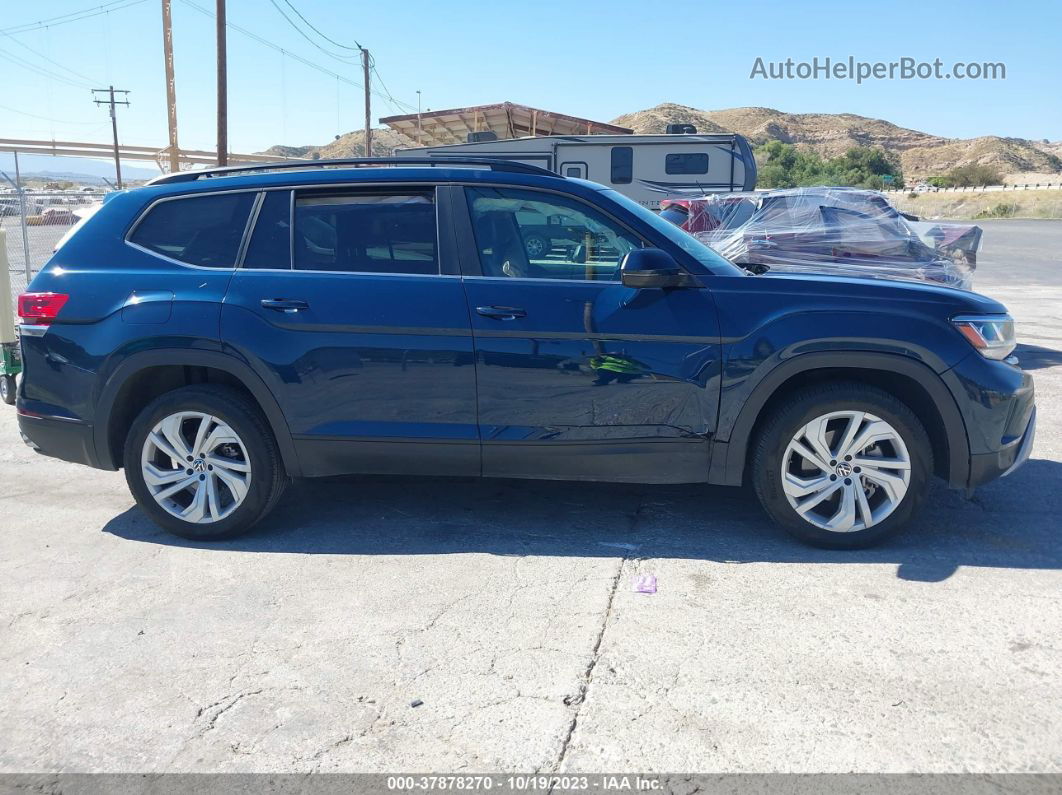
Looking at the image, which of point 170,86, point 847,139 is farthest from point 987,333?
point 847,139

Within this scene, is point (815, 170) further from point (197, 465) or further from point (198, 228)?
point (197, 465)

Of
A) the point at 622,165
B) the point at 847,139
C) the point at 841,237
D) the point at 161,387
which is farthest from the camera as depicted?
the point at 847,139

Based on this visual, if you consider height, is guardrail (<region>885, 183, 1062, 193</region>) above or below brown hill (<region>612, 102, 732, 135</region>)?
below

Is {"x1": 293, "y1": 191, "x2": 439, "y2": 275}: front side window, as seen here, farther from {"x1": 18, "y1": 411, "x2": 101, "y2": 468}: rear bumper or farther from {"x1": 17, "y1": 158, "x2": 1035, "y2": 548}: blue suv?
{"x1": 18, "y1": 411, "x2": 101, "y2": 468}: rear bumper

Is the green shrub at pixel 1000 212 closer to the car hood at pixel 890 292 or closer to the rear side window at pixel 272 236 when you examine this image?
the car hood at pixel 890 292

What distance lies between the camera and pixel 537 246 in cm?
449


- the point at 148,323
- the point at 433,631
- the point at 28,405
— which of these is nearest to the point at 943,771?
the point at 433,631

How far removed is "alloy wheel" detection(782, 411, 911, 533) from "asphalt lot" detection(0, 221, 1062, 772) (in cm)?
23

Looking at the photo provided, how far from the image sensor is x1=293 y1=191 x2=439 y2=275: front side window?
4.44m

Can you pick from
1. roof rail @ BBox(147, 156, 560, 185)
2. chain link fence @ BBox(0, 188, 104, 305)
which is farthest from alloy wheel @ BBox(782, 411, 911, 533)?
chain link fence @ BBox(0, 188, 104, 305)

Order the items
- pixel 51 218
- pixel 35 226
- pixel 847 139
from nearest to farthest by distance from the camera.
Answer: pixel 35 226
pixel 51 218
pixel 847 139

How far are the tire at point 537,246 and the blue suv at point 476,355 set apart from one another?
11 mm

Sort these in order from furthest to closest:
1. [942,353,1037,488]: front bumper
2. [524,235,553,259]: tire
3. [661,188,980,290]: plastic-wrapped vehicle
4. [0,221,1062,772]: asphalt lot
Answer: [661,188,980,290]: plastic-wrapped vehicle < [524,235,553,259]: tire < [942,353,1037,488]: front bumper < [0,221,1062,772]: asphalt lot

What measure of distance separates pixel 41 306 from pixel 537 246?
2.55m
